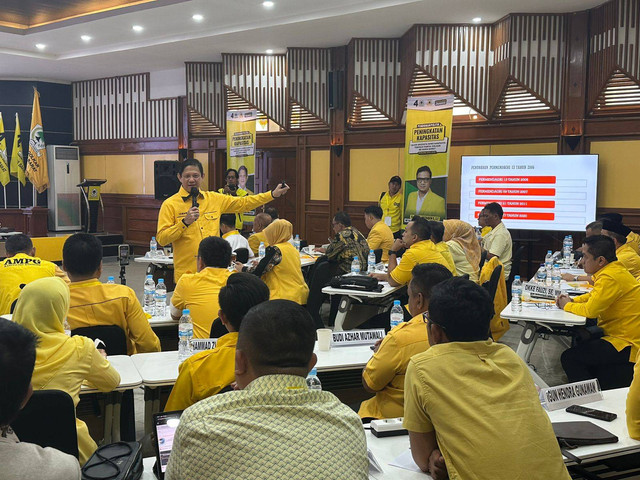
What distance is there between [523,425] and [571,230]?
287 inches

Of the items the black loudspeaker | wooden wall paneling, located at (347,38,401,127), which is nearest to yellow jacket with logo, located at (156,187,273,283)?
wooden wall paneling, located at (347,38,401,127)

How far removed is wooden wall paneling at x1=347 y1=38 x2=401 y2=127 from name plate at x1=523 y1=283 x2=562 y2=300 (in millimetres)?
5504

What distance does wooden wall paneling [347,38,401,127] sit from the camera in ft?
32.6

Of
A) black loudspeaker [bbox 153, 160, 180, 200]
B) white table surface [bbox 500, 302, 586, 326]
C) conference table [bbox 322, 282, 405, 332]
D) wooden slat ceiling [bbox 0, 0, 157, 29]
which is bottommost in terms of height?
conference table [bbox 322, 282, 405, 332]

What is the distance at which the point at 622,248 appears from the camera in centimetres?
558

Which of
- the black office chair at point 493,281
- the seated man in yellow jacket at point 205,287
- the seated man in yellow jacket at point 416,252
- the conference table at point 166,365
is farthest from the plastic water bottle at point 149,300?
the black office chair at point 493,281

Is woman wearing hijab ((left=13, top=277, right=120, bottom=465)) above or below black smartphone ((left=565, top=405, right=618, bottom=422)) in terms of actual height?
above

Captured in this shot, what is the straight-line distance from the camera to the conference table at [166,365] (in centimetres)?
278

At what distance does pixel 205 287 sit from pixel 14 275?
1544 millimetres

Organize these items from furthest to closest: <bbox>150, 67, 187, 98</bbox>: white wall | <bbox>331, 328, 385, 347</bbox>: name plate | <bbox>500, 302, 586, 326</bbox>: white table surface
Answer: <bbox>150, 67, 187, 98</bbox>: white wall < <bbox>500, 302, 586, 326</bbox>: white table surface < <bbox>331, 328, 385, 347</bbox>: name plate

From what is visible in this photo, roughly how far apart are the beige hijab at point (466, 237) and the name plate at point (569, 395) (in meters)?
3.23

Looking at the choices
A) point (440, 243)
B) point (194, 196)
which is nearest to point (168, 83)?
point (194, 196)

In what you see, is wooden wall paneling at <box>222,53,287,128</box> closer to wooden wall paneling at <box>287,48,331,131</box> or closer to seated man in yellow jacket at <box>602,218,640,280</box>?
wooden wall paneling at <box>287,48,331,131</box>

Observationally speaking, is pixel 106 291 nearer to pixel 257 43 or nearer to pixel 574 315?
pixel 574 315
